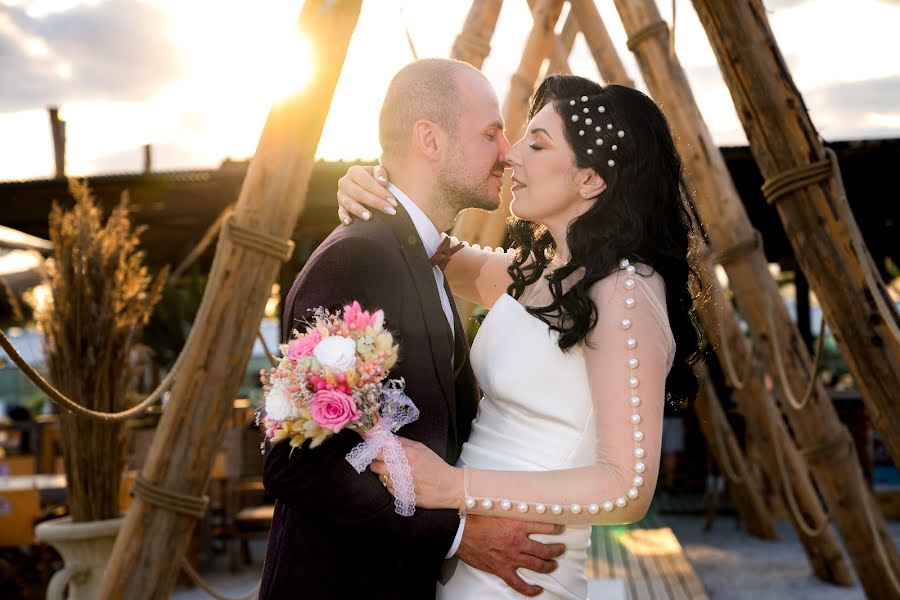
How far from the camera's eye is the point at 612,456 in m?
2.11

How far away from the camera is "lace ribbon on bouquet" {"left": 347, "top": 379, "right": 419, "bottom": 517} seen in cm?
197

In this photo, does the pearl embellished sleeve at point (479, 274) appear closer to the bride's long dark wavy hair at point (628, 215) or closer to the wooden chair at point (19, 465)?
the bride's long dark wavy hair at point (628, 215)

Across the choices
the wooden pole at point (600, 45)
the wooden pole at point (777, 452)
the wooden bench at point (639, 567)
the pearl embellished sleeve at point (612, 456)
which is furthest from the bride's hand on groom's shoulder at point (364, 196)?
the wooden pole at point (777, 452)

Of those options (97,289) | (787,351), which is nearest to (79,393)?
(97,289)

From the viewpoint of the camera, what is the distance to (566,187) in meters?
2.50

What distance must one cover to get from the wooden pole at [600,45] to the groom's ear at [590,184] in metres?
4.03

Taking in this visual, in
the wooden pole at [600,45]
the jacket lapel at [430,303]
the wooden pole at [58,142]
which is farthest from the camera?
the wooden pole at [58,142]

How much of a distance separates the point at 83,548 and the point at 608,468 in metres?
2.73

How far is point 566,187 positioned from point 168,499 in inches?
66.7

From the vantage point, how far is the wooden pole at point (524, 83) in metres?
4.90

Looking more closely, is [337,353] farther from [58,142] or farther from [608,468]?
[58,142]

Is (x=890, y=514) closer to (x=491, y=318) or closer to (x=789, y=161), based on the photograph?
(x=789, y=161)

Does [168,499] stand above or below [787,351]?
below

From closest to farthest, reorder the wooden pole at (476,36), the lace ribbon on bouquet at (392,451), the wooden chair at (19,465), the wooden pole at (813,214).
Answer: the lace ribbon on bouquet at (392,451) < the wooden pole at (813,214) < the wooden pole at (476,36) < the wooden chair at (19,465)
